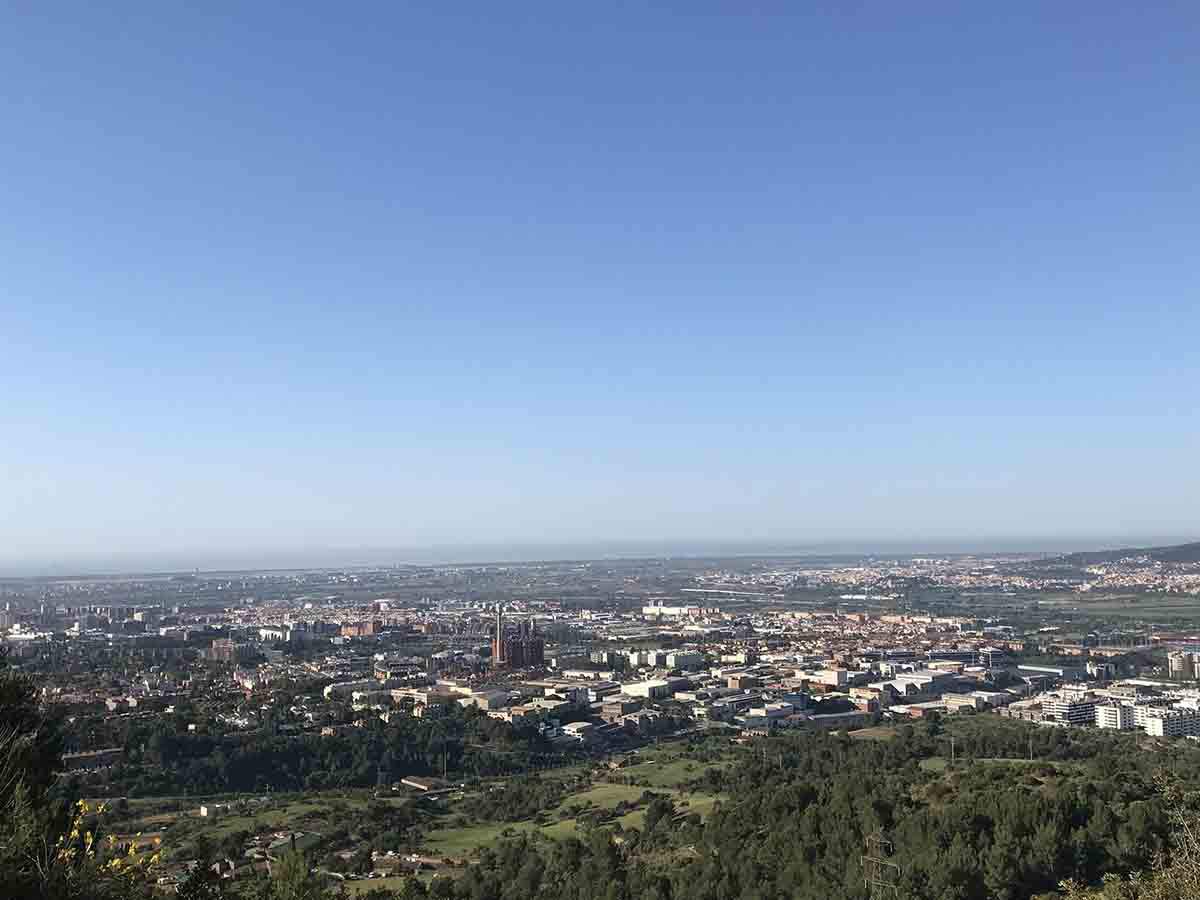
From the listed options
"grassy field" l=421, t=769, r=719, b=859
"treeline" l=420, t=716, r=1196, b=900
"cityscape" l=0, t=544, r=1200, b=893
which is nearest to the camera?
"treeline" l=420, t=716, r=1196, b=900

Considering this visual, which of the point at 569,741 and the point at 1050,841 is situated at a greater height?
the point at 1050,841

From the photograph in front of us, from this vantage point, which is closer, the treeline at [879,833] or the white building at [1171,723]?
the treeline at [879,833]

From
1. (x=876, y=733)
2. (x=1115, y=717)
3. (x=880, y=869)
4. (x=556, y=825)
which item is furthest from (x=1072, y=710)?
(x=880, y=869)

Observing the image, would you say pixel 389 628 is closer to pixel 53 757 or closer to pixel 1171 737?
pixel 1171 737

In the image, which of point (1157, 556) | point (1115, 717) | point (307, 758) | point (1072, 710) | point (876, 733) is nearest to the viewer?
point (307, 758)

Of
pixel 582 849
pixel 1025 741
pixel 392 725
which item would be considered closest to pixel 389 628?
pixel 392 725

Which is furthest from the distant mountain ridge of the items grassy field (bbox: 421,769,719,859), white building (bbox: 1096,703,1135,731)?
grassy field (bbox: 421,769,719,859)

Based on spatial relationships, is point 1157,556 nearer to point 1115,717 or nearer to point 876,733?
point 1115,717

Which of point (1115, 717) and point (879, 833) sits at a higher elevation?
point (879, 833)

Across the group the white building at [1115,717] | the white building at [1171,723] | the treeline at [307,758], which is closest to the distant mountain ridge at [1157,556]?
the white building at [1115,717]

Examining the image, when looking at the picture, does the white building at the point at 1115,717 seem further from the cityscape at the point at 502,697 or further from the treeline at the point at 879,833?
the treeline at the point at 879,833

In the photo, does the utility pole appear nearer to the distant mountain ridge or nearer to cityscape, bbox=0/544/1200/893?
cityscape, bbox=0/544/1200/893
